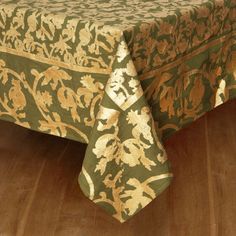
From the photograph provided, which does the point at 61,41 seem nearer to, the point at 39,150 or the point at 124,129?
the point at 124,129

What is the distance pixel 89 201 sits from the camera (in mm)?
1669

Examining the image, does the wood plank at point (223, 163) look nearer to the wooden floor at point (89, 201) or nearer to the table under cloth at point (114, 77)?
the wooden floor at point (89, 201)

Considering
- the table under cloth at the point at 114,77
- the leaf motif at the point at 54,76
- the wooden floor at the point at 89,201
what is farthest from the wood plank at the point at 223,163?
the leaf motif at the point at 54,76

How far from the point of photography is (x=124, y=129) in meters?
1.22

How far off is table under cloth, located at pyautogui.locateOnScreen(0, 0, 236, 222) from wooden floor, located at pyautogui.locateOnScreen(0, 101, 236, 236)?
0.27m

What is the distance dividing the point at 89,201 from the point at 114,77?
633 mm

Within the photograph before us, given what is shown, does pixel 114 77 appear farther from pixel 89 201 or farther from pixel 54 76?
pixel 89 201

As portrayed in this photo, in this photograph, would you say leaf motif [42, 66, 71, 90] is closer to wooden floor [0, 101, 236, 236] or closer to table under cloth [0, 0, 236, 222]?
table under cloth [0, 0, 236, 222]

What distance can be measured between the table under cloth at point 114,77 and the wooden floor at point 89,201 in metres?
0.27

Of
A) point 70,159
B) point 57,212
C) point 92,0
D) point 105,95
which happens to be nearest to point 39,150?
point 70,159

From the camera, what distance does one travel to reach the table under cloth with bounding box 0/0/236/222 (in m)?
1.21

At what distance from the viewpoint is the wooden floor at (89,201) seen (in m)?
1.54

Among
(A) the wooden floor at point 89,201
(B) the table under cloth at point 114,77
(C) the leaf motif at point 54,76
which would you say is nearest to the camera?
(B) the table under cloth at point 114,77

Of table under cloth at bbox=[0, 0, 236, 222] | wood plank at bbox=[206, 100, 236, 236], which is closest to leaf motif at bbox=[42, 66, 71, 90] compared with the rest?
table under cloth at bbox=[0, 0, 236, 222]
